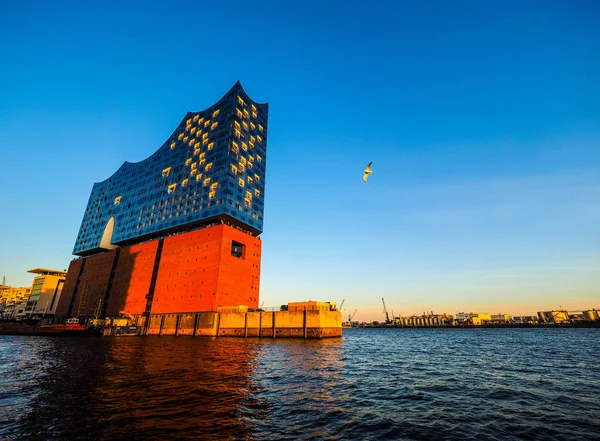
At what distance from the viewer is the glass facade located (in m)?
80.8

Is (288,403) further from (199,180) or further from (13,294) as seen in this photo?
(13,294)

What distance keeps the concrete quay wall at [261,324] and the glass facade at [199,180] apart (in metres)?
26.1

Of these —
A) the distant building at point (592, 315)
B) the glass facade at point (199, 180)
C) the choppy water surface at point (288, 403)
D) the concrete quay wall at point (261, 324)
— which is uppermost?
the glass facade at point (199, 180)

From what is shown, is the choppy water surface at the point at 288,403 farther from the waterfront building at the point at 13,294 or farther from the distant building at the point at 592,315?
the distant building at the point at 592,315

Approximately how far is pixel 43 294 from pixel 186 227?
10280cm

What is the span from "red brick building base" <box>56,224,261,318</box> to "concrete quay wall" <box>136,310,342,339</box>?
282 cm

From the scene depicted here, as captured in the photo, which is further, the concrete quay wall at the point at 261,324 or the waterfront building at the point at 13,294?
the waterfront building at the point at 13,294

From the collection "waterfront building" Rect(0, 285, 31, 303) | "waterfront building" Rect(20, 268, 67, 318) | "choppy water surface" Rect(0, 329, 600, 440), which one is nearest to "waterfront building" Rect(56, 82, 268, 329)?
"waterfront building" Rect(20, 268, 67, 318)

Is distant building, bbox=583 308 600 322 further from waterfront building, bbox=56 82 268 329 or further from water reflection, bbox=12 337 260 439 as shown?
water reflection, bbox=12 337 260 439

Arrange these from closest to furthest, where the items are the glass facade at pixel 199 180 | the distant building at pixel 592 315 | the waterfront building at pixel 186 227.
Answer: the waterfront building at pixel 186 227, the glass facade at pixel 199 180, the distant building at pixel 592 315

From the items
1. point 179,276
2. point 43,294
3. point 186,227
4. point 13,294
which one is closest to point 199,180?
point 186,227

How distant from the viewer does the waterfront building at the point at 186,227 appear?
73812 mm

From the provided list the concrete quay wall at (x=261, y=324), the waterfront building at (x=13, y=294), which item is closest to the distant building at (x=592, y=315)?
the concrete quay wall at (x=261, y=324)

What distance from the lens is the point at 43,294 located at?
132 m
